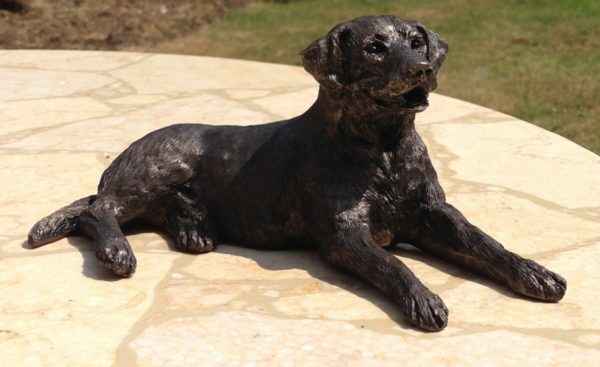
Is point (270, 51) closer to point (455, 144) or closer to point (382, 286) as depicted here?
point (455, 144)

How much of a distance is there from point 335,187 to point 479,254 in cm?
67

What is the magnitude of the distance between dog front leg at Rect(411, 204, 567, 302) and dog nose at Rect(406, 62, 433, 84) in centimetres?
72

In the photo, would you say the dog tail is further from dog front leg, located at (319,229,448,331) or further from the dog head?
the dog head

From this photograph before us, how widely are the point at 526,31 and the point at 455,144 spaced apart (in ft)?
18.8

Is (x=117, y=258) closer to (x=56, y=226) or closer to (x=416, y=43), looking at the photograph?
(x=56, y=226)

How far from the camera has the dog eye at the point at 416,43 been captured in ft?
12.0

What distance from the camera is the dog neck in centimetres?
372

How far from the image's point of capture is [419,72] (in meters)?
3.40

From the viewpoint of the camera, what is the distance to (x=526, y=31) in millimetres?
11148

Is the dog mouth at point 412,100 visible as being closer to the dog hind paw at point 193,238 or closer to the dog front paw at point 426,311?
the dog front paw at point 426,311

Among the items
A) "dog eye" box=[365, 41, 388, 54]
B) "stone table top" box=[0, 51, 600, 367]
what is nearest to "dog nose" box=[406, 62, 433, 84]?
"dog eye" box=[365, 41, 388, 54]

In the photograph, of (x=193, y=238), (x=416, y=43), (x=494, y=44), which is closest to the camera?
(x=416, y=43)

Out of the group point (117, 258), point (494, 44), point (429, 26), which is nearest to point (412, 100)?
point (117, 258)

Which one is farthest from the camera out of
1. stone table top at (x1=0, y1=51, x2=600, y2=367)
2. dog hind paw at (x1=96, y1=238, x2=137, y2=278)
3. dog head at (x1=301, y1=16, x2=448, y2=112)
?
dog hind paw at (x1=96, y1=238, x2=137, y2=278)
